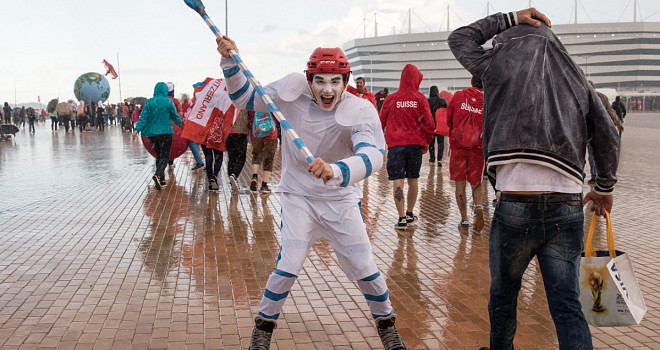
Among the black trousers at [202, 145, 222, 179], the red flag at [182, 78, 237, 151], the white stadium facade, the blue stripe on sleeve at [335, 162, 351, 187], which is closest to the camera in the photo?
the blue stripe on sleeve at [335, 162, 351, 187]

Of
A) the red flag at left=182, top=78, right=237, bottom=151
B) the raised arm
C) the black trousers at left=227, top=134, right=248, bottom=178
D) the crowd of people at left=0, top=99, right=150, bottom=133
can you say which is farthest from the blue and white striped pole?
the crowd of people at left=0, top=99, right=150, bottom=133

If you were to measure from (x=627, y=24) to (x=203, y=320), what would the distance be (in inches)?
5658

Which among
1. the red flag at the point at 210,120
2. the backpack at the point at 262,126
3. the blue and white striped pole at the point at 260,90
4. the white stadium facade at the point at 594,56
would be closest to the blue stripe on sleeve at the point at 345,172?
the blue and white striped pole at the point at 260,90

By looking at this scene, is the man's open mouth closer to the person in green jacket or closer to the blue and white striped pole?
the blue and white striped pole

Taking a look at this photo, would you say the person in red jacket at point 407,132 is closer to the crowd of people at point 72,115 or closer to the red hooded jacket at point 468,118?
the red hooded jacket at point 468,118

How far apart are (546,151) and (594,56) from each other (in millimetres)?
145252

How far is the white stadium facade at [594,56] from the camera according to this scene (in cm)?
12950

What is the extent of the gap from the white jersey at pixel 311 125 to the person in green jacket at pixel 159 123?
7.60 meters

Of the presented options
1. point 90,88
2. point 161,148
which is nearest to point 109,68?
point 90,88

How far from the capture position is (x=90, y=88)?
48.1m

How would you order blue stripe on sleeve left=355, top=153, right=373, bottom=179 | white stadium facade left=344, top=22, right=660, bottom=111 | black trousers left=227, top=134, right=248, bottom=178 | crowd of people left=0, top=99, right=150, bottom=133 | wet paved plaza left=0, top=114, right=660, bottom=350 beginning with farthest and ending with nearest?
1. white stadium facade left=344, top=22, right=660, bottom=111
2. crowd of people left=0, top=99, right=150, bottom=133
3. black trousers left=227, top=134, right=248, bottom=178
4. wet paved plaza left=0, top=114, right=660, bottom=350
5. blue stripe on sleeve left=355, top=153, right=373, bottom=179

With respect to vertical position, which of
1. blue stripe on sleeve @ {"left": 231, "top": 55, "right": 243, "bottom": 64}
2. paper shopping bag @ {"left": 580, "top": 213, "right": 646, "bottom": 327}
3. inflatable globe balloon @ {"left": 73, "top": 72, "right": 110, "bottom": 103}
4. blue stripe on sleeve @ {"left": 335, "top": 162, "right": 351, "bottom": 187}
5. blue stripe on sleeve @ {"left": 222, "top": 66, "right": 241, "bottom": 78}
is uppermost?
inflatable globe balloon @ {"left": 73, "top": 72, "right": 110, "bottom": 103}

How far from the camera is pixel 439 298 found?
4.99 metres

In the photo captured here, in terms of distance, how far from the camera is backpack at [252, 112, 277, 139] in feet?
33.9
